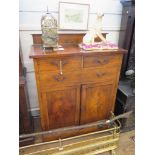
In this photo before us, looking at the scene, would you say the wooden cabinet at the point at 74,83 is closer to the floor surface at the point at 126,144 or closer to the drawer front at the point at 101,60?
the drawer front at the point at 101,60

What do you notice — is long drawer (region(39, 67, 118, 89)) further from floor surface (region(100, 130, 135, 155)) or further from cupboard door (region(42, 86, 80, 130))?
floor surface (region(100, 130, 135, 155))

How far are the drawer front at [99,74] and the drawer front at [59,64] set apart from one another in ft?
0.38

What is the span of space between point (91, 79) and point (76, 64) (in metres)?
0.23

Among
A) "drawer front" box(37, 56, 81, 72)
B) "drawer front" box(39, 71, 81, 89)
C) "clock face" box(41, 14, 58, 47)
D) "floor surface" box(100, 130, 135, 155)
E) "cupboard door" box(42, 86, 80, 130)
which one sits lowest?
"floor surface" box(100, 130, 135, 155)

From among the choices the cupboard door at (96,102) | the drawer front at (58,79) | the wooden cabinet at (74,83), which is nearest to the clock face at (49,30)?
the wooden cabinet at (74,83)

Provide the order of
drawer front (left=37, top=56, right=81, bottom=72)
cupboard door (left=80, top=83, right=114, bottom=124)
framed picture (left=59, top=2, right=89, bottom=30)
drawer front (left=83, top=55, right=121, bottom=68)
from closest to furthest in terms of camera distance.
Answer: drawer front (left=37, top=56, right=81, bottom=72), drawer front (left=83, top=55, right=121, bottom=68), cupboard door (left=80, top=83, right=114, bottom=124), framed picture (left=59, top=2, right=89, bottom=30)

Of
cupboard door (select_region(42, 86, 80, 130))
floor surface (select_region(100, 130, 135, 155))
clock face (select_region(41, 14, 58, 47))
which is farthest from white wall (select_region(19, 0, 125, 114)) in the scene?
floor surface (select_region(100, 130, 135, 155))

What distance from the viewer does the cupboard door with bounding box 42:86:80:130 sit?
1.41 m

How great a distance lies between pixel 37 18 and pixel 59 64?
66cm
